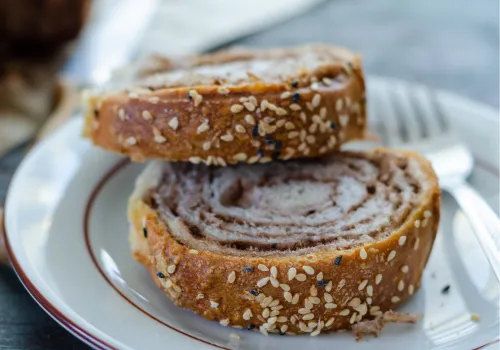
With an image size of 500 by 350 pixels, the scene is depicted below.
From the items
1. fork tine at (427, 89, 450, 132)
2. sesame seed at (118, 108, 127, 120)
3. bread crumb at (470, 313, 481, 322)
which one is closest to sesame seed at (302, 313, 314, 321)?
bread crumb at (470, 313, 481, 322)

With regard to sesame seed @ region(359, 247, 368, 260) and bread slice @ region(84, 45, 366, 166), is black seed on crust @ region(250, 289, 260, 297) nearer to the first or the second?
sesame seed @ region(359, 247, 368, 260)

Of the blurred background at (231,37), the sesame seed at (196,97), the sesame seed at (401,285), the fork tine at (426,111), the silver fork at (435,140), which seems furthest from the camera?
the blurred background at (231,37)

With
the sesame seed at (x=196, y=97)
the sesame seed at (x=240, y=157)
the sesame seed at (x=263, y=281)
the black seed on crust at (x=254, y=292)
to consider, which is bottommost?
the black seed on crust at (x=254, y=292)

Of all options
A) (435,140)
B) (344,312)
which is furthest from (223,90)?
(435,140)

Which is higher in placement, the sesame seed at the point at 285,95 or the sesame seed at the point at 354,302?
the sesame seed at the point at 285,95

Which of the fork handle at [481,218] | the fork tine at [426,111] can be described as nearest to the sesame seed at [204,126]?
the fork handle at [481,218]

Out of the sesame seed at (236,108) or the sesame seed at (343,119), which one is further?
the sesame seed at (343,119)

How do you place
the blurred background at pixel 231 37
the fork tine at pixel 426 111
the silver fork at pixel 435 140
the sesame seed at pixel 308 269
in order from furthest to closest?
the blurred background at pixel 231 37, the fork tine at pixel 426 111, the silver fork at pixel 435 140, the sesame seed at pixel 308 269

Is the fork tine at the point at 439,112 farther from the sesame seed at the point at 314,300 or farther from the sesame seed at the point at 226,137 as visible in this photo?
the sesame seed at the point at 314,300

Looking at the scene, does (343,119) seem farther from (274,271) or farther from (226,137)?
(274,271)
